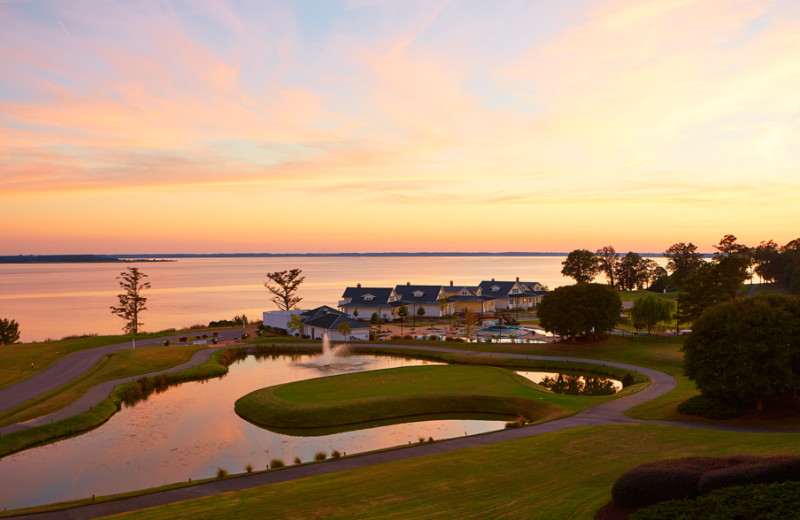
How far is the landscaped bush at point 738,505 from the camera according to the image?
12.2m

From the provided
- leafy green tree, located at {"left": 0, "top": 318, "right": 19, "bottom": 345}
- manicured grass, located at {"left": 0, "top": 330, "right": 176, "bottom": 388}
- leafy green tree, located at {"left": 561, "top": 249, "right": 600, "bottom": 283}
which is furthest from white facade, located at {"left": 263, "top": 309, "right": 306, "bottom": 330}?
leafy green tree, located at {"left": 561, "top": 249, "right": 600, "bottom": 283}

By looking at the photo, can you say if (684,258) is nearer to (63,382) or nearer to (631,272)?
(631,272)

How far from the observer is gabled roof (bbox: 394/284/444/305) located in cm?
10669

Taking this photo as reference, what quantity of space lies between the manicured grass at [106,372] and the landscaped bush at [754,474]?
41.7 meters

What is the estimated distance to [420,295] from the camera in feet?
356

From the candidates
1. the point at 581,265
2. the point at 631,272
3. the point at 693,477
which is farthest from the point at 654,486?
the point at 631,272

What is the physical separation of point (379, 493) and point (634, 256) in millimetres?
154644

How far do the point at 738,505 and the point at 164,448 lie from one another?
31731 millimetres

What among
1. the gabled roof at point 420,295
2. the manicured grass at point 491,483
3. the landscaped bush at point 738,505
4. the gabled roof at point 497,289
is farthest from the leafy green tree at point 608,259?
the landscaped bush at point 738,505

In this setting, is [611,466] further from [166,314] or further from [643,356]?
[166,314]

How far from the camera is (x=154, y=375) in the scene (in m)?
52.7

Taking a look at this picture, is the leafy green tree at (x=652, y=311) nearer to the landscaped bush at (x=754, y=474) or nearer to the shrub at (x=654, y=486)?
the landscaped bush at (x=754, y=474)

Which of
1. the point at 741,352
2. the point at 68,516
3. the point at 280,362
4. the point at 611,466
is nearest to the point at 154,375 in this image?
the point at 280,362

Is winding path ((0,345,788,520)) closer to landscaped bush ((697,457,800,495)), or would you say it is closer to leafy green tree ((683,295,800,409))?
leafy green tree ((683,295,800,409))
